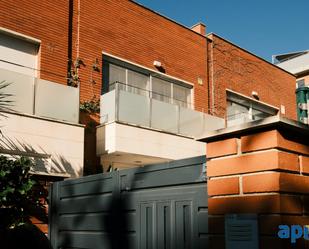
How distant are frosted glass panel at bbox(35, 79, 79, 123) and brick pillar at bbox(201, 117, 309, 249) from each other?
7562 mm

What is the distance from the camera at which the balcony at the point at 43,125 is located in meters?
9.97

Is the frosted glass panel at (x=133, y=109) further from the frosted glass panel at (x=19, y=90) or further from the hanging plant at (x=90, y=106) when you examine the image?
the frosted glass panel at (x=19, y=90)

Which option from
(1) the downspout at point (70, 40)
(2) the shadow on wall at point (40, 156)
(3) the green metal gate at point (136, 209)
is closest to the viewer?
(3) the green metal gate at point (136, 209)

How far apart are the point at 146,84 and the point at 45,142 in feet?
17.8

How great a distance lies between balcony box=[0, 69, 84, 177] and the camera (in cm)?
997

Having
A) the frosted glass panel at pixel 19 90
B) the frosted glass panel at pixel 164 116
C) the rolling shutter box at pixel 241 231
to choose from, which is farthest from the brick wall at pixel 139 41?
the rolling shutter box at pixel 241 231

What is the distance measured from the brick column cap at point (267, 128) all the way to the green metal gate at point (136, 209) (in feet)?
2.98

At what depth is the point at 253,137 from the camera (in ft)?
11.1

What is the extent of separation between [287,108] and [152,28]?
30.6 ft

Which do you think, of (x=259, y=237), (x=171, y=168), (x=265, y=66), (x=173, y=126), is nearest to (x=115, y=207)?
(x=171, y=168)

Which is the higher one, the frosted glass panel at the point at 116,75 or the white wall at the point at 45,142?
Result: the frosted glass panel at the point at 116,75

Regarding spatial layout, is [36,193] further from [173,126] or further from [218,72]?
[218,72]

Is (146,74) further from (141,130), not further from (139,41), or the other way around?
(141,130)

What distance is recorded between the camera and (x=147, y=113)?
1285cm
